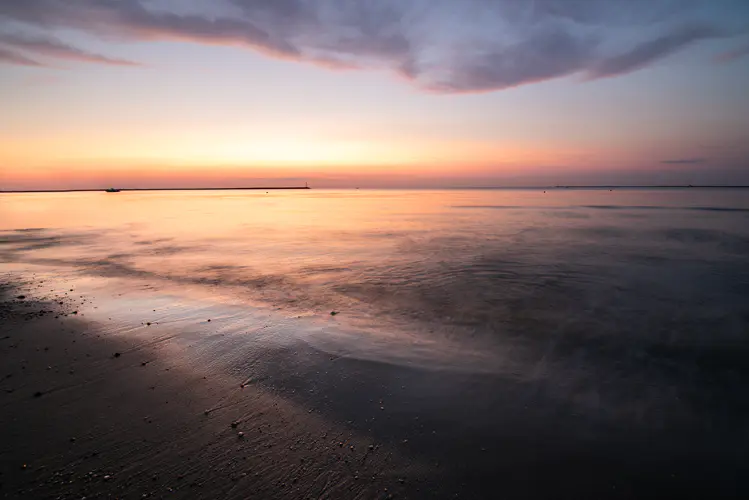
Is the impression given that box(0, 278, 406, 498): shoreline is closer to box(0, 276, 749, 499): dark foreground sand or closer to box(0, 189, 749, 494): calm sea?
box(0, 276, 749, 499): dark foreground sand

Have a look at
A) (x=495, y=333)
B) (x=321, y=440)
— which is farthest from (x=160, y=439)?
(x=495, y=333)

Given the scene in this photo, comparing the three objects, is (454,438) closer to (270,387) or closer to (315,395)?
(315,395)

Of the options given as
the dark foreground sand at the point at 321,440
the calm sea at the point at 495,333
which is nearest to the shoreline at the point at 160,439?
the dark foreground sand at the point at 321,440

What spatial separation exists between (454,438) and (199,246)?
21.5 metres

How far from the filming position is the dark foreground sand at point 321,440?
3979mm

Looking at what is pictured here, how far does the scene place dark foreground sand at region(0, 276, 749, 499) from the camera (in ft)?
13.1

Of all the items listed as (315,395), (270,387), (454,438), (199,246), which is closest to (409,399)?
(454,438)

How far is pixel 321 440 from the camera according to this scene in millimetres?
4652

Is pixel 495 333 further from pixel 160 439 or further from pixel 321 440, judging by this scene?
pixel 160 439

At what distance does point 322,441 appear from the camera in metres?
4.63

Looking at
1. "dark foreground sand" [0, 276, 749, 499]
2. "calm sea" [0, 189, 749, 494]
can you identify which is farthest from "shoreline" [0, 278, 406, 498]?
"calm sea" [0, 189, 749, 494]

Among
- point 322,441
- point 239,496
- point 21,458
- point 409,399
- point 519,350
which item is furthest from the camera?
point 519,350

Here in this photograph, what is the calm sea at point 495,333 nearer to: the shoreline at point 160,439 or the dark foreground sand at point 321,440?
the dark foreground sand at point 321,440

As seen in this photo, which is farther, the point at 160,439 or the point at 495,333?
the point at 495,333
